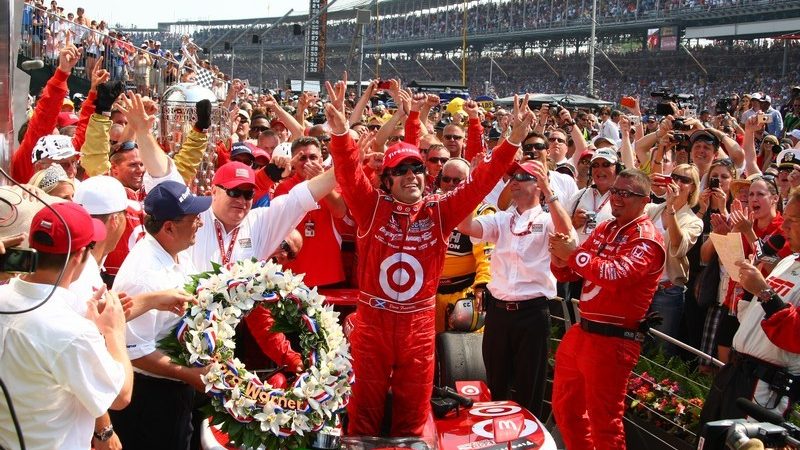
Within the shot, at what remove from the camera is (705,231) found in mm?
8203

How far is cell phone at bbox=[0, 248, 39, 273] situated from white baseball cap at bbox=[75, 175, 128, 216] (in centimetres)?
150

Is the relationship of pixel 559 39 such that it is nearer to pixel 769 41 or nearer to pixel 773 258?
pixel 769 41

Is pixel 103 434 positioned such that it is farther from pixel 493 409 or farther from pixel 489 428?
pixel 493 409

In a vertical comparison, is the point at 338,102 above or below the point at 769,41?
below

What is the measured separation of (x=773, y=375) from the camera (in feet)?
17.2

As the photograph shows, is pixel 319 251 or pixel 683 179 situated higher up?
pixel 683 179

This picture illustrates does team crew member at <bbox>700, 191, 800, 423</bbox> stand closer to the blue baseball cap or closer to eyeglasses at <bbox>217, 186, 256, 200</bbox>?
eyeglasses at <bbox>217, 186, 256, 200</bbox>

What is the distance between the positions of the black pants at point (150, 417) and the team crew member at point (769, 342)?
3.17m

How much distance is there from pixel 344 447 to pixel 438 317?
8.26ft

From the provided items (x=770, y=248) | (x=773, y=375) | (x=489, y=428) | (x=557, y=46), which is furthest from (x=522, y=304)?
(x=557, y=46)

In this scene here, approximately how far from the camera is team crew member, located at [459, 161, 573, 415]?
6500mm

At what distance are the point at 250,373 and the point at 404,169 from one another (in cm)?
163

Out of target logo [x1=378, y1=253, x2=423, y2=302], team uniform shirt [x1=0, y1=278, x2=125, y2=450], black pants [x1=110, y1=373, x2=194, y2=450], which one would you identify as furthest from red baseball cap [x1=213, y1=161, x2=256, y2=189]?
team uniform shirt [x1=0, y1=278, x2=125, y2=450]

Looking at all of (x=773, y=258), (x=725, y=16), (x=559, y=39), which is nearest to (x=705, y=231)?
(x=773, y=258)
